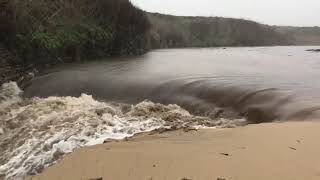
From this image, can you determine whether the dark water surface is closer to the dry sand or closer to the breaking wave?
the breaking wave

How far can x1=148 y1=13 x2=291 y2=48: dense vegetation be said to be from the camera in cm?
4000

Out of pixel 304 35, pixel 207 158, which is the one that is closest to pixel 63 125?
pixel 207 158

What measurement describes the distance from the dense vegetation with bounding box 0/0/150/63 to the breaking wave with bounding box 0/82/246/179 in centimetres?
703

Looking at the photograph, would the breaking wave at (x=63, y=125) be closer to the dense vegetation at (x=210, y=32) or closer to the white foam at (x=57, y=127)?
the white foam at (x=57, y=127)

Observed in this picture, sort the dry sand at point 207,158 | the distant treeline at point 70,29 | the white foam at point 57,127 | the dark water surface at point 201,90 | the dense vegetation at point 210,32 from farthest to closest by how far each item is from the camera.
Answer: the dense vegetation at point 210,32, the distant treeline at point 70,29, the dark water surface at point 201,90, the white foam at point 57,127, the dry sand at point 207,158

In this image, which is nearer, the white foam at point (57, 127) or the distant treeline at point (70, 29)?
the white foam at point (57, 127)

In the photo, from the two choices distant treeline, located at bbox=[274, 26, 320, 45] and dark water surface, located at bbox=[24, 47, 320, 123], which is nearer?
dark water surface, located at bbox=[24, 47, 320, 123]

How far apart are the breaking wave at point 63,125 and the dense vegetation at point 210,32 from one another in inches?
1121

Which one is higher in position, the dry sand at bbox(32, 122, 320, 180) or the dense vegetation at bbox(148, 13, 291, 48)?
the dry sand at bbox(32, 122, 320, 180)

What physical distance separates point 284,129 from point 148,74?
7.73 metres

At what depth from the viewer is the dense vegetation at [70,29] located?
52.8ft

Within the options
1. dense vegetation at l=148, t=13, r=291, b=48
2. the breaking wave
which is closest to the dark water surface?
the breaking wave

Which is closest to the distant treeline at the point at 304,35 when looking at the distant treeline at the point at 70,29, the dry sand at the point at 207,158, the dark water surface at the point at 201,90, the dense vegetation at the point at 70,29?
the distant treeline at the point at 70,29

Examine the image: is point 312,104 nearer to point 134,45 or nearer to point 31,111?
point 31,111
